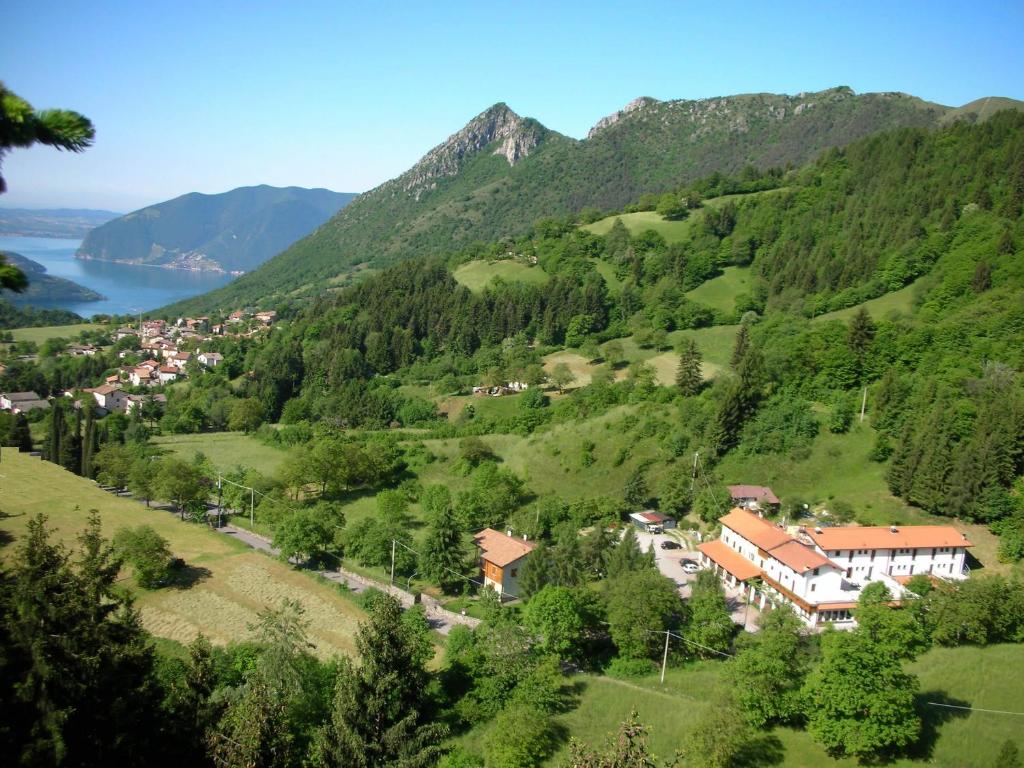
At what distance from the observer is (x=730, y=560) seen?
90.9ft

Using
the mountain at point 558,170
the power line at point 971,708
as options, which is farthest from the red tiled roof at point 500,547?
the mountain at point 558,170

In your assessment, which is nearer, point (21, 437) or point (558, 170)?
point (21, 437)

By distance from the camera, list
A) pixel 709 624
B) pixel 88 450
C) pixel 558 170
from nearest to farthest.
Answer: pixel 709 624 < pixel 88 450 < pixel 558 170

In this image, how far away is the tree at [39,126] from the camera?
3.97 metres

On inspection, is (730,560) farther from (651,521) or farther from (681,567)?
(651,521)

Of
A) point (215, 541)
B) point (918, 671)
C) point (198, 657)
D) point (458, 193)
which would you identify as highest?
point (458, 193)

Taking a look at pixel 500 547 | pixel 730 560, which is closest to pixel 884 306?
pixel 730 560

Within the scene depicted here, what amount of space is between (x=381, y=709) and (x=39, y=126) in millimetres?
13998

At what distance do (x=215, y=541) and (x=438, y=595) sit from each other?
39.5 ft

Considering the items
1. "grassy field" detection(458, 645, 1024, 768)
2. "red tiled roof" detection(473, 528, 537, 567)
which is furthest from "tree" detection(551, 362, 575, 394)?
"grassy field" detection(458, 645, 1024, 768)

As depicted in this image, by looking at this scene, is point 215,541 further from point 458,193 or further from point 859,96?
point 859,96

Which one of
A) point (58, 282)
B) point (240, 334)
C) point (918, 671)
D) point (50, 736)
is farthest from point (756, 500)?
point (58, 282)

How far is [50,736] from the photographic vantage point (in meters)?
8.14

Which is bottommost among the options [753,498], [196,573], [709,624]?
[196,573]
